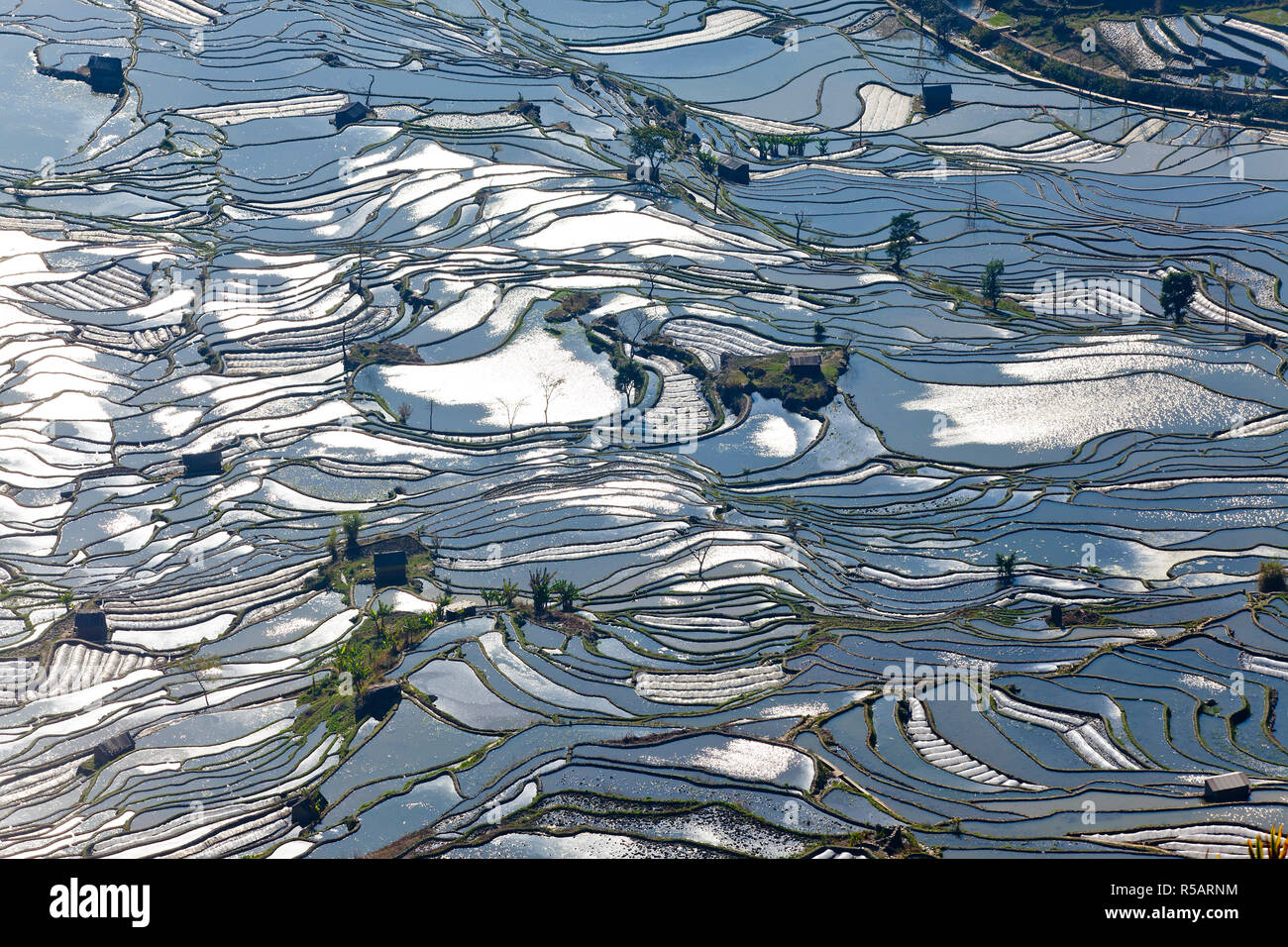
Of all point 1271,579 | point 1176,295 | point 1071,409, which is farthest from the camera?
point 1176,295

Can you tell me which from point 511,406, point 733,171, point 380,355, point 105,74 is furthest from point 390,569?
point 105,74

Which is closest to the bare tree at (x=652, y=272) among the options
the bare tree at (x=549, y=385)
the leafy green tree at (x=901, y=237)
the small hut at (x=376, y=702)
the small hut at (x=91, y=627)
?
the bare tree at (x=549, y=385)

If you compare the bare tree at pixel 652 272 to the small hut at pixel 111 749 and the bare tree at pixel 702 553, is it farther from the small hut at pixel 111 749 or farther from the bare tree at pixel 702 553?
the small hut at pixel 111 749

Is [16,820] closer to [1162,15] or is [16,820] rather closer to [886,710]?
[886,710]

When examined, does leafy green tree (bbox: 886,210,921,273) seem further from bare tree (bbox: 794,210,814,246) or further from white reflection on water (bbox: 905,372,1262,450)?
white reflection on water (bbox: 905,372,1262,450)

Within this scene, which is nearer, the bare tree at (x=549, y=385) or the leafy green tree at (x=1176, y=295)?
the bare tree at (x=549, y=385)

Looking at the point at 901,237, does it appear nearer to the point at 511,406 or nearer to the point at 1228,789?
the point at 511,406
